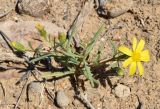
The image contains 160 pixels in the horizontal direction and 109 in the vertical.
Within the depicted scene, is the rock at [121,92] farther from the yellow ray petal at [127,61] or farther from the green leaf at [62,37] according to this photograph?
the green leaf at [62,37]

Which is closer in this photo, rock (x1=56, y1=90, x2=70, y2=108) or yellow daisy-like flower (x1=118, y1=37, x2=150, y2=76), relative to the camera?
yellow daisy-like flower (x1=118, y1=37, x2=150, y2=76)

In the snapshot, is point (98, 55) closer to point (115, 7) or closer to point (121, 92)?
point (121, 92)

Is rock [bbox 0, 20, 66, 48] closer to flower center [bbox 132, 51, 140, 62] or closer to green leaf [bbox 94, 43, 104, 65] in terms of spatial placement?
green leaf [bbox 94, 43, 104, 65]

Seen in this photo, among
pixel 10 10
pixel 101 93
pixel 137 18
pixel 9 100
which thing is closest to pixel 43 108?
pixel 9 100

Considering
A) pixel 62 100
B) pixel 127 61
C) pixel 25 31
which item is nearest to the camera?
pixel 127 61

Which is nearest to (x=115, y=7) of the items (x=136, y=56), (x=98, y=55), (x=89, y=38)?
(x=89, y=38)

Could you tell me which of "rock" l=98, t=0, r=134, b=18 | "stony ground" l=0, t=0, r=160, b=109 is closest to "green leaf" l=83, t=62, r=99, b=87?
"stony ground" l=0, t=0, r=160, b=109

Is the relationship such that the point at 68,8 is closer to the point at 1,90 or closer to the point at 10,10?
the point at 10,10
